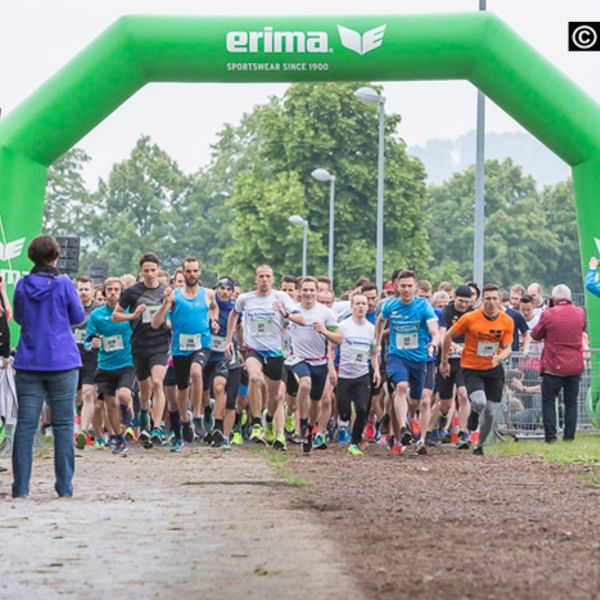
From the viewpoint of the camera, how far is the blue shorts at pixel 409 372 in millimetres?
16297

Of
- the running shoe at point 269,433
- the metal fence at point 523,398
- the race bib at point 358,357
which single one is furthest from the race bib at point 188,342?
the metal fence at point 523,398

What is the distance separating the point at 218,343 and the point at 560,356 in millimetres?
4048

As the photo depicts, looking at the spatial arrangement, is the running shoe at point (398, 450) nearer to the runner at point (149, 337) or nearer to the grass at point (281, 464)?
the grass at point (281, 464)

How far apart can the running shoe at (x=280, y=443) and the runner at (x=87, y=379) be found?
81.7 inches

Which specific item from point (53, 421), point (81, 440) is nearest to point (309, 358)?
point (81, 440)

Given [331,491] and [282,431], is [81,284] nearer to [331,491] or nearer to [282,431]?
[282,431]

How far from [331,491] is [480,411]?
4.76 m

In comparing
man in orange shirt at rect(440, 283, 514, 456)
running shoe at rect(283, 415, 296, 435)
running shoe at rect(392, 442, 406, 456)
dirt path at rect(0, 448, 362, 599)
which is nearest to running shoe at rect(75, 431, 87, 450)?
dirt path at rect(0, 448, 362, 599)

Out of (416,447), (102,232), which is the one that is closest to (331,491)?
(416,447)

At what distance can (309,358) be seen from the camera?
662 inches

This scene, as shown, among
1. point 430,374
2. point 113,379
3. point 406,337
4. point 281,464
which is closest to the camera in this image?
point 281,464

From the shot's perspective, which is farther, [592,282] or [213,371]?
[213,371]

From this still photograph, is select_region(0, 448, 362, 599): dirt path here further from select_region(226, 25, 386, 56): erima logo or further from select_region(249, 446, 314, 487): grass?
select_region(226, 25, 386, 56): erima logo

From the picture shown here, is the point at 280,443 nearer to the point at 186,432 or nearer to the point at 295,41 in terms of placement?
the point at 186,432
